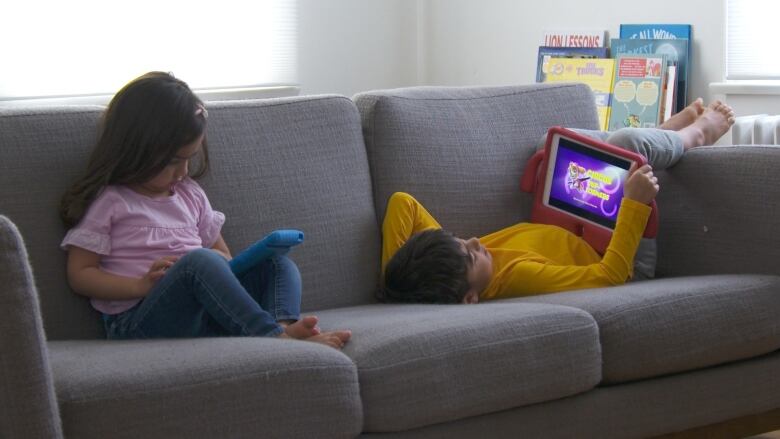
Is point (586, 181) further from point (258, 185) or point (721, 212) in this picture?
point (258, 185)

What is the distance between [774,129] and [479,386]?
6.64ft

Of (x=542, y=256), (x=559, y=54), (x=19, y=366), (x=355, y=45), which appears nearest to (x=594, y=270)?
(x=542, y=256)

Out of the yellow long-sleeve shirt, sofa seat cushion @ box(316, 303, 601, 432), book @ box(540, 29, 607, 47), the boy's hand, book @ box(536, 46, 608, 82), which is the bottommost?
sofa seat cushion @ box(316, 303, 601, 432)

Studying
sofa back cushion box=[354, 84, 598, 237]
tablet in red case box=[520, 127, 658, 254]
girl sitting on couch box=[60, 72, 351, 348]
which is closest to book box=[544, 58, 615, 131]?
sofa back cushion box=[354, 84, 598, 237]

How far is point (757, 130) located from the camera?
147 inches

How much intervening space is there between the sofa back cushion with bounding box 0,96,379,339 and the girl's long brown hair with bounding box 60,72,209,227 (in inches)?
2.2

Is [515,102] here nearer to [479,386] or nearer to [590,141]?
[590,141]

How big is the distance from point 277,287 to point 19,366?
2.18ft

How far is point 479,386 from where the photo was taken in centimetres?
210

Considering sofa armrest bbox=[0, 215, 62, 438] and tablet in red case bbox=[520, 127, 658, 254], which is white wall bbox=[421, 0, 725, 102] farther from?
sofa armrest bbox=[0, 215, 62, 438]

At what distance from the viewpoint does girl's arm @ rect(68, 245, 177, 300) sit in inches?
85.9

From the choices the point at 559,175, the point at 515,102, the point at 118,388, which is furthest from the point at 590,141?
the point at 118,388

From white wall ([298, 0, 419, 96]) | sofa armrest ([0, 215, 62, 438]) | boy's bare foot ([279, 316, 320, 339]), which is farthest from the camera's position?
white wall ([298, 0, 419, 96])

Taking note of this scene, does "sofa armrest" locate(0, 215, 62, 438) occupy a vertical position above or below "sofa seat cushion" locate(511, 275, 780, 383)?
above
